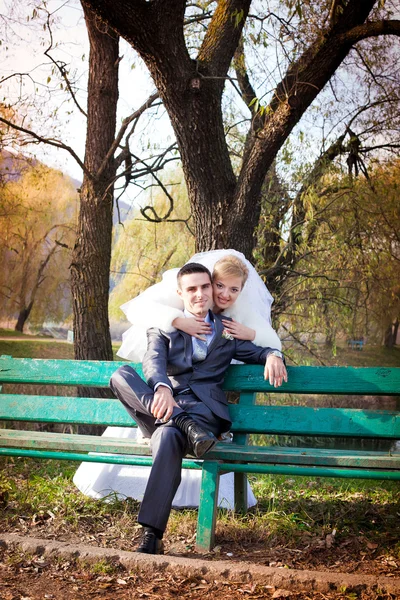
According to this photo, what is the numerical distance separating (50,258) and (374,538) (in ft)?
47.1

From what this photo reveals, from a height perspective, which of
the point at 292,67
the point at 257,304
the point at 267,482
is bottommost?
the point at 267,482

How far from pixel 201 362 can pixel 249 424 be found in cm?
45

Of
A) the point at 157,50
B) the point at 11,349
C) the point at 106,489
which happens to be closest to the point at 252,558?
the point at 106,489

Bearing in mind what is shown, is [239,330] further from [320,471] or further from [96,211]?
[96,211]

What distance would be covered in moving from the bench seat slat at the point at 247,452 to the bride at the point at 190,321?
204 millimetres

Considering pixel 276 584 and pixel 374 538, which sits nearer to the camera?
pixel 276 584

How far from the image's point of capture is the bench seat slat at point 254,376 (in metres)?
3.71

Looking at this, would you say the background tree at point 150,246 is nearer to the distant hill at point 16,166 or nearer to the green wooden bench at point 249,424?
the distant hill at point 16,166

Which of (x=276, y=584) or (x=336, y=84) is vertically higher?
(x=336, y=84)

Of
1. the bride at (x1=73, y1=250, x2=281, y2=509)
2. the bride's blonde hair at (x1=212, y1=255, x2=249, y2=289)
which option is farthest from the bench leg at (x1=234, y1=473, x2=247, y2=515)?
the bride's blonde hair at (x1=212, y1=255, x2=249, y2=289)

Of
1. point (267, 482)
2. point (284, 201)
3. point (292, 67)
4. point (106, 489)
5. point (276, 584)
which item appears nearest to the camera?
point (276, 584)

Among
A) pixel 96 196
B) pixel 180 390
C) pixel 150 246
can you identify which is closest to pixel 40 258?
pixel 150 246

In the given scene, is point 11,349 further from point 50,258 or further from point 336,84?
point 336,84

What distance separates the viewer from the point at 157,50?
16.8ft
